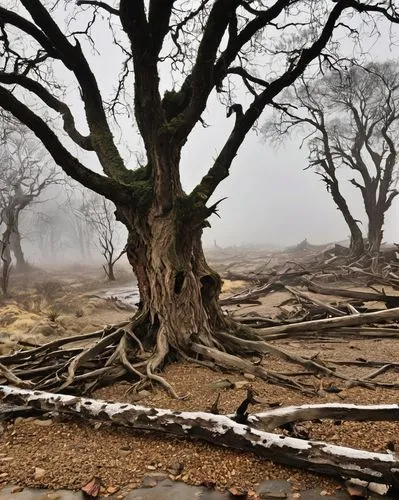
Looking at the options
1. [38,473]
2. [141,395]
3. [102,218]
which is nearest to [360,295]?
[141,395]

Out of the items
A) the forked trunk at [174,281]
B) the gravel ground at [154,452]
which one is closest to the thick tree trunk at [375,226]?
the forked trunk at [174,281]

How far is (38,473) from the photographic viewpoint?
8.35 feet

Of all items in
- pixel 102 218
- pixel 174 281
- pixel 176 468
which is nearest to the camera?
pixel 176 468

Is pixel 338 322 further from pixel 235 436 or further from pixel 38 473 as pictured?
pixel 38 473

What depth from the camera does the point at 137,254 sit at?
5570 mm

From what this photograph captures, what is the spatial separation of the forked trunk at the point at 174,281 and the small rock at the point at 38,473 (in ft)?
7.91

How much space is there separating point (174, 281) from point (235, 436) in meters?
2.85

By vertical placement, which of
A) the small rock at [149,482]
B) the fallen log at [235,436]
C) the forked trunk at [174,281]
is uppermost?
the forked trunk at [174,281]

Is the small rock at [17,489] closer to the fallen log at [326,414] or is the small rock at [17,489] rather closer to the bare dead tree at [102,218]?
the fallen log at [326,414]

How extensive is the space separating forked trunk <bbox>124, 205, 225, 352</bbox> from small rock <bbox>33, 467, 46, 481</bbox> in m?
2.41

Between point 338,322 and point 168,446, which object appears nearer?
point 168,446

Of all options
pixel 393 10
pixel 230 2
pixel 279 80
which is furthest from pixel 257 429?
pixel 393 10

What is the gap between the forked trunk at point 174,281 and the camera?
5145 mm

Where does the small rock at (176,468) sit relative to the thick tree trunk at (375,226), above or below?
below
